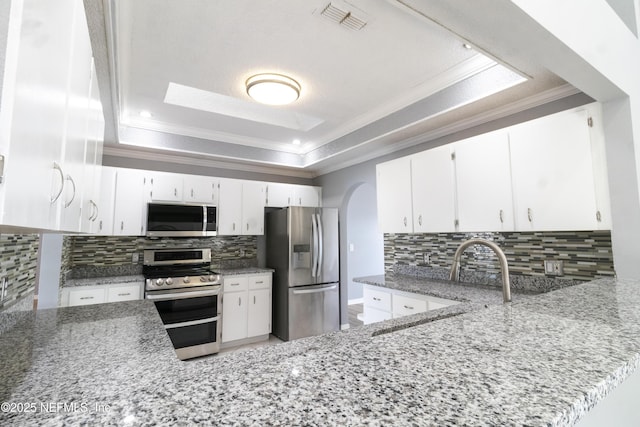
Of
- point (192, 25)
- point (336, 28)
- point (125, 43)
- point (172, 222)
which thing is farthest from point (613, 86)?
point (172, 222)

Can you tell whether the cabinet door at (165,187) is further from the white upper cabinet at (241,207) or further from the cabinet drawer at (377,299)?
the cabinet drawer at (377,299)

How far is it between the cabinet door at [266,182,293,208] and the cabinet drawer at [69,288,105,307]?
2226mm

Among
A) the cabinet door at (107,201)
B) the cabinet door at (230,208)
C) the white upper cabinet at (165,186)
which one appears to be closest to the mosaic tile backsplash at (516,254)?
the cabinet door at (230,208)

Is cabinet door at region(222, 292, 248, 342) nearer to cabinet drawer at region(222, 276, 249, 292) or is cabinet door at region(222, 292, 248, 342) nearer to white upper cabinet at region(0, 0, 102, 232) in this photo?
cabinet drawer at region(222, 276, 249, 292)

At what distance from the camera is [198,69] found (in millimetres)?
2402

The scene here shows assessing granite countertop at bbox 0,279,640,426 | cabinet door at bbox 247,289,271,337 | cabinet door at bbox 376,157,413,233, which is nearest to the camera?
granite countertop at bbox 0,279,640,426

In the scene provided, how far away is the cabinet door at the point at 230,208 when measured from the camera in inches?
159

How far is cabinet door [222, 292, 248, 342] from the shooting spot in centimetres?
368

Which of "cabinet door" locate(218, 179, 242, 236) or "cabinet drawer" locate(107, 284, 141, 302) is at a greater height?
"cabinet door" locate(218, 179, 242, 236)

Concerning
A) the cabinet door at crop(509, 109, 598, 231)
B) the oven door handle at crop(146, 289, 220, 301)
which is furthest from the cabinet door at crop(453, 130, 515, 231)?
the oven door handle at crop(146, 289, 220, 301)

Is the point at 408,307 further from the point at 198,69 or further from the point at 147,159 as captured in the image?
the point at 147,159

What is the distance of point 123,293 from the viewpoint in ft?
10.4

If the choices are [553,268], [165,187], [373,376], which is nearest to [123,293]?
[165,187]

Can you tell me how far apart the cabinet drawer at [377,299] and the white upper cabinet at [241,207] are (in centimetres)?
192
